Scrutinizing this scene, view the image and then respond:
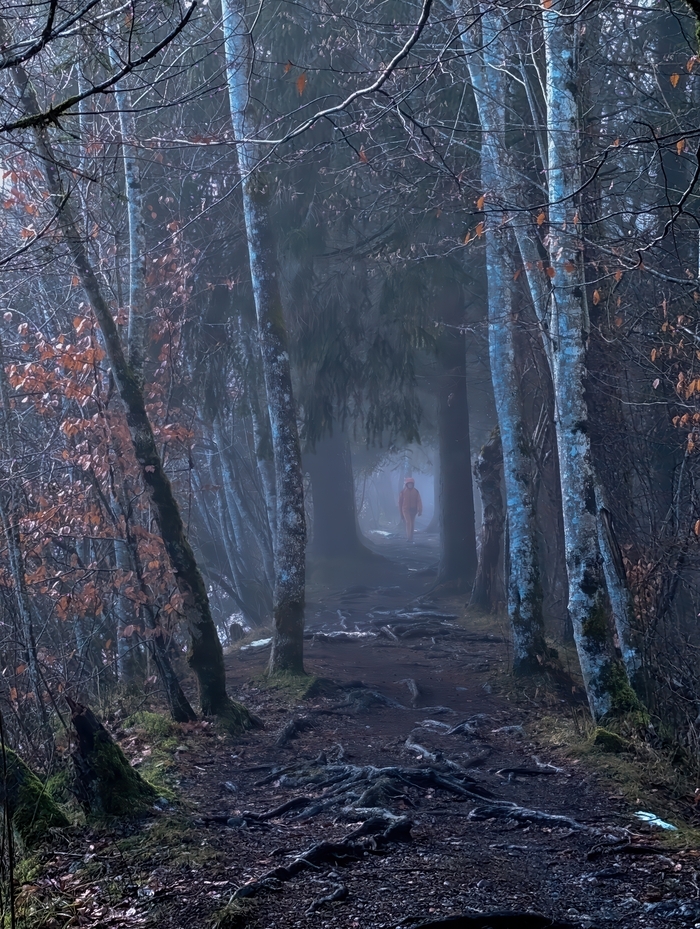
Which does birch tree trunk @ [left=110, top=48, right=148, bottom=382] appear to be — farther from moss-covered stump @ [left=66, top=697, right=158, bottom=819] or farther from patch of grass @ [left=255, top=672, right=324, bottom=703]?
patch of grass @ [left=255, top=672, right=324, bottom=703]

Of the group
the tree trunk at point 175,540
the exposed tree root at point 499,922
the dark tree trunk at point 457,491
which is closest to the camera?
the exposed tree root at point 499,922

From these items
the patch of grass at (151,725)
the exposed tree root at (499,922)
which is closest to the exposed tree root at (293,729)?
the patch of grass at (151,725)

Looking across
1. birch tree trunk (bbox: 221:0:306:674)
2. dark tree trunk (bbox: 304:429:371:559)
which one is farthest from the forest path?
dark tree trunk (bbox: 304:429:371:559)

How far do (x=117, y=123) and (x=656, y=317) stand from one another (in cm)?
681

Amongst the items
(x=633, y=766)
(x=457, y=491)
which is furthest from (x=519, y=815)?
(x=457, y=491)

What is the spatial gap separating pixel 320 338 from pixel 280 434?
472 cm

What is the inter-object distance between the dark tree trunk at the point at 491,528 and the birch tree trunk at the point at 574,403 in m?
7.09

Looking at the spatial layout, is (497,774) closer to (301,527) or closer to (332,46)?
(301,527)

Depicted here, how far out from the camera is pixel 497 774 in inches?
288

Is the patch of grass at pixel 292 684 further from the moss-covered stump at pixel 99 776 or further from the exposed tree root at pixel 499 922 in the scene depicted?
the exposed tree root at pixel 499 922

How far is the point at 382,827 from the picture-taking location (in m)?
5.57

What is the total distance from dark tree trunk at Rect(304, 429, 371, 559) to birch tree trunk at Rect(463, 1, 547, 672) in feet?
32.5

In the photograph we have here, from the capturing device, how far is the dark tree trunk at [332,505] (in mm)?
20922

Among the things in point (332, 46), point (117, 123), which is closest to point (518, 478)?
point (117, 123)
